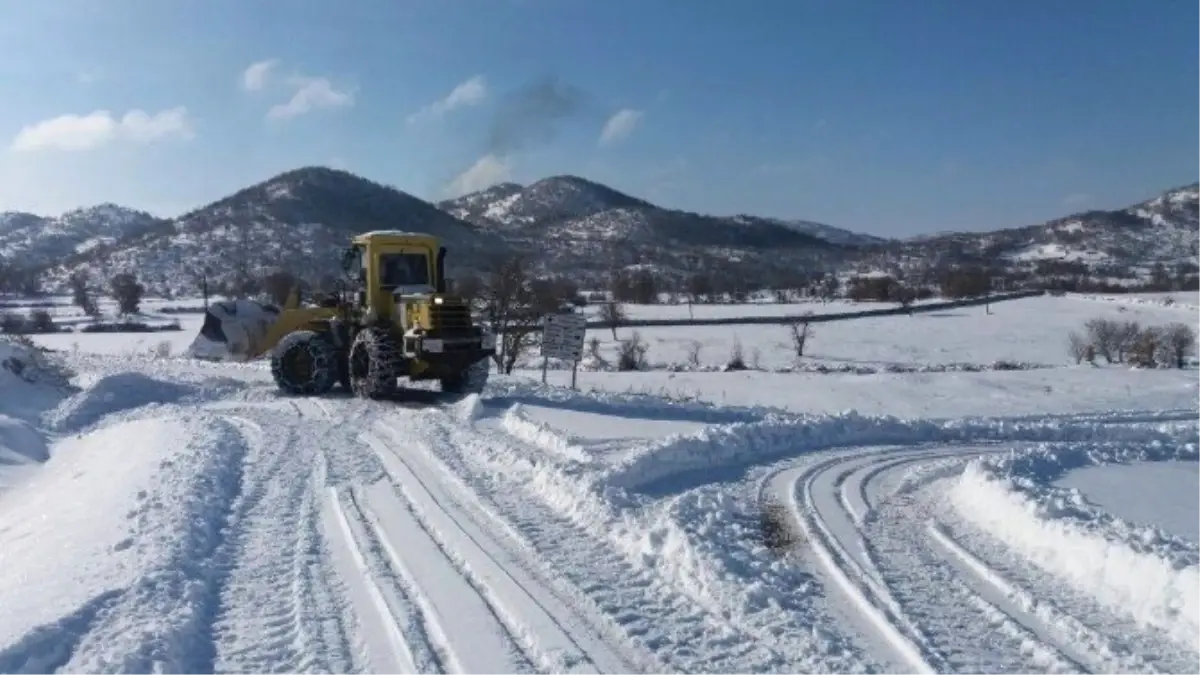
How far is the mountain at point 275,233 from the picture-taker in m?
134

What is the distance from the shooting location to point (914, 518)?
29.1 feet

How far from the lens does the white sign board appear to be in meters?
18.7

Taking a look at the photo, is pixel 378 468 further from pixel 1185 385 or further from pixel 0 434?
pixel 1185 385

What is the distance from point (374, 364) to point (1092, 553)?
1228cm

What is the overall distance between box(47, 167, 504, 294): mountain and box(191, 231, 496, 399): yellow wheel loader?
107 m

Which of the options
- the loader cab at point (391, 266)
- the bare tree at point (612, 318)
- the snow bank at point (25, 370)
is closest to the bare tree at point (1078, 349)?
the bare tree at point (612, 318)

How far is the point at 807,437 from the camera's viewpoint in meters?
13.2

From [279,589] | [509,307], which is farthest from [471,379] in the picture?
[509,307]

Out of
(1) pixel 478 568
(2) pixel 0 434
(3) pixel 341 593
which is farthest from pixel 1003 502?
(2) pixel 0 434

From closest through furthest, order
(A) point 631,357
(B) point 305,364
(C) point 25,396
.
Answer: (C) point 25,396 < (B) point 305,364 < (A) point 631,357

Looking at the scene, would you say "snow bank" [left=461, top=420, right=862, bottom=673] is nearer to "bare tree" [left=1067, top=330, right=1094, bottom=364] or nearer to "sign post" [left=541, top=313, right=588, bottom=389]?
"sign post" [left=541, top=313, right=588, bottom=389]

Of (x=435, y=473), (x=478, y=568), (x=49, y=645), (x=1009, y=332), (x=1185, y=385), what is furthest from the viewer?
(x=1009, y=332)

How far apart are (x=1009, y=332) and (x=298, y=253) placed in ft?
332

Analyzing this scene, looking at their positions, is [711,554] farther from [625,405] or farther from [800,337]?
[800,337]
